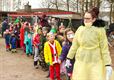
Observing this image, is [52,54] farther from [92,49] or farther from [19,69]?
[92,49]

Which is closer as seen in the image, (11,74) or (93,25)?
(93,25)

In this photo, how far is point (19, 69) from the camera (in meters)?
13.3

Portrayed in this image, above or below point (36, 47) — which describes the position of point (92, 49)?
above

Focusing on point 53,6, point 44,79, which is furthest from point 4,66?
point 53,6

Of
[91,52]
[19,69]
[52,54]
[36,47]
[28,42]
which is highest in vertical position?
[91,52]

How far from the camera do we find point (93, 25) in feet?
21.0

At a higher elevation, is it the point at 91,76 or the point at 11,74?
the point at 91,76

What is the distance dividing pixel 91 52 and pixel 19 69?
282 inches

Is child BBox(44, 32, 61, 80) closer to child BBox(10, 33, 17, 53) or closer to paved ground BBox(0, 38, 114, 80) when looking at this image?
paved ground BBox(0, 38, 114, 80)

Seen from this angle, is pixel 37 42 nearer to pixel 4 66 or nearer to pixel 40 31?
pixel 40 31

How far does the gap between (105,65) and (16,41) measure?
1307cm

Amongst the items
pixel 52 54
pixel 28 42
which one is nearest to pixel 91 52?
pixel 52 54

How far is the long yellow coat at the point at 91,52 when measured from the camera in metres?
6.31

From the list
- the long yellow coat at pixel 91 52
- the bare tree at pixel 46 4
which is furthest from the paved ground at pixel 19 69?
the bare tree at pixel 46 4
